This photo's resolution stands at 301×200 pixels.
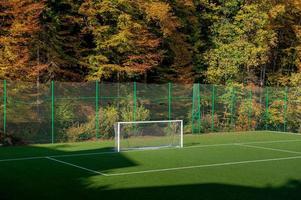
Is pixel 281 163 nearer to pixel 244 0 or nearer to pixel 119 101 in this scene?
pixel 119 101

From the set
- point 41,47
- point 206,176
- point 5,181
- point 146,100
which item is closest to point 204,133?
point 146,100

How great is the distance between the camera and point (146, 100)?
24391mm

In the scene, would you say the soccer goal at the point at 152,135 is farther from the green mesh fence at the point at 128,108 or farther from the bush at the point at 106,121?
the green mesh fence at the point at 128,108

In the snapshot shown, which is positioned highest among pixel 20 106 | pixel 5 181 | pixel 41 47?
pixel 41 47

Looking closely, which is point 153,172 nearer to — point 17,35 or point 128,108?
point 128,108

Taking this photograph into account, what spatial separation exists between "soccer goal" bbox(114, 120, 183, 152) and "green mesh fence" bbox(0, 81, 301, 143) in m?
2.64

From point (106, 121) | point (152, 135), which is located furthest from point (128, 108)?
point (152, 135)

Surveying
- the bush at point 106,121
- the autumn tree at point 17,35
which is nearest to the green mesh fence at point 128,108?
the bush at point 106,121

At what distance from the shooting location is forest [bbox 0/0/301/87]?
2336 centimetres

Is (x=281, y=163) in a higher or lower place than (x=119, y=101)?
lower

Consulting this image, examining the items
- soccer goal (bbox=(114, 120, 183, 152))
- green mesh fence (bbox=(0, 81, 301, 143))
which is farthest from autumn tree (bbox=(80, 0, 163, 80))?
soccer goal (bbox=(114, 120, 183, 152))

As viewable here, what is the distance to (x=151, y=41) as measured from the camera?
2694cm

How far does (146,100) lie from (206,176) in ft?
39.4

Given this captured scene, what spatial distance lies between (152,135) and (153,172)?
22.3ft
